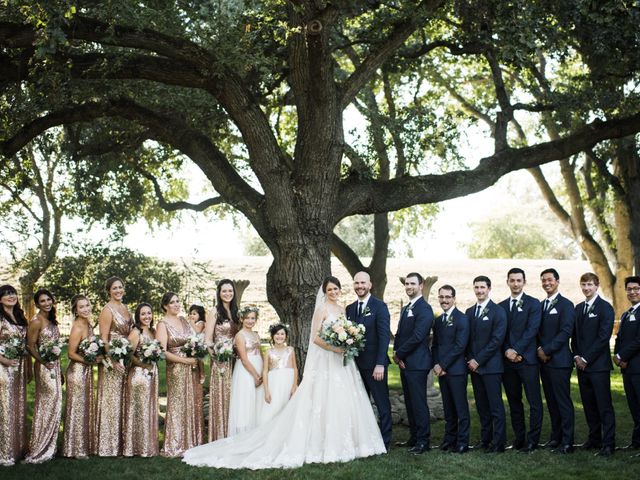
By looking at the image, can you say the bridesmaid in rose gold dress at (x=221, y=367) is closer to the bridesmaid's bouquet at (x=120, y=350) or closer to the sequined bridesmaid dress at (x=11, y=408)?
the bridesmaid's bouquet at (x=120, y=350)

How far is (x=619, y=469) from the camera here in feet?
29.5

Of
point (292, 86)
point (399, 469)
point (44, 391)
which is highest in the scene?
point (292, 86)

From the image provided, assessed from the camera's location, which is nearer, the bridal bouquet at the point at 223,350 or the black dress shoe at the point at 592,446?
the black dress shoe at the point at 592,446

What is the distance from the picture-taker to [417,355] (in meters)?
10.2

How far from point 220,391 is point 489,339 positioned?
356cm

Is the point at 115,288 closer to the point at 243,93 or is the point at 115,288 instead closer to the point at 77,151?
the point at 243,93

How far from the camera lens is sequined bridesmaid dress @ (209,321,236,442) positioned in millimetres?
10578

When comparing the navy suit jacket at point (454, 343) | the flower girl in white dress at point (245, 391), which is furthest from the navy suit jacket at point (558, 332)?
the flower girl in white dress at point (245, 391)

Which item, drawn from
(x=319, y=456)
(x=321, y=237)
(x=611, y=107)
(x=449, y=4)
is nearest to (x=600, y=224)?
(x=611, y=107)

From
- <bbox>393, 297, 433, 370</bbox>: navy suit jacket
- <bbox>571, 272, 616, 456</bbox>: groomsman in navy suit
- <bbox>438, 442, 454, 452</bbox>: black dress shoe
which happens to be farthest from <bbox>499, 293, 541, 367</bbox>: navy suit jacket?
<bbox>438, 442, 454, 452</bbox>: black dress shoe

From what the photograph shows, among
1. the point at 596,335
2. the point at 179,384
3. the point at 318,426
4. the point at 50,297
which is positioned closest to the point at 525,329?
the point at 596,335

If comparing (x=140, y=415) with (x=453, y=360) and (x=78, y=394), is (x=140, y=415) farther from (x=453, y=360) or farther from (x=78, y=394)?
(x=453, y=360)

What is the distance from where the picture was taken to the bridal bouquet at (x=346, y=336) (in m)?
9.43

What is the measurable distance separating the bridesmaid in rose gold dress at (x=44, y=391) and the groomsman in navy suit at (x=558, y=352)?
6.01 meters
